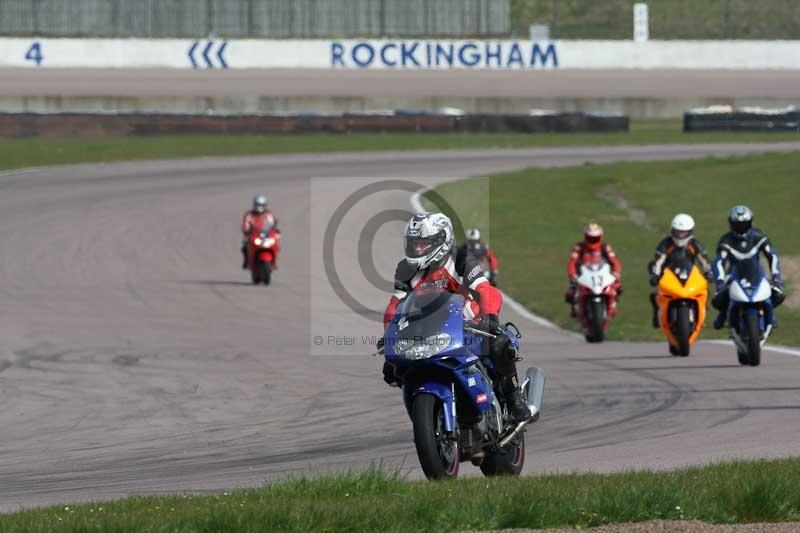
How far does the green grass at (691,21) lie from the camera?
60.4 m

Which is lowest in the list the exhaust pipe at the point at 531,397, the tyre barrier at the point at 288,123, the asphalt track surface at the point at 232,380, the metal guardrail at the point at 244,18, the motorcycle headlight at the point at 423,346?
the asphalt track surface at the point at 232,380

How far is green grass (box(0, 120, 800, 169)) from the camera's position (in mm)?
41844

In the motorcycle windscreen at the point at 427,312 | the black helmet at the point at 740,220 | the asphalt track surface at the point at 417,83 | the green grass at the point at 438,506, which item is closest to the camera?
the green grass at the point at 438,506

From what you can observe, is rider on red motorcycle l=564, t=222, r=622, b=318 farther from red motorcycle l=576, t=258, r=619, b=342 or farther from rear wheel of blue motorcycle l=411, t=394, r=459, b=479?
rear wheel of blue motorcycle l=411, t=394, r=459, b=479

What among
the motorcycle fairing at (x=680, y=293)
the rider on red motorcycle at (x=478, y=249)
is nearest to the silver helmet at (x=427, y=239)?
the motorcycle fairing at (x=680, y=293)

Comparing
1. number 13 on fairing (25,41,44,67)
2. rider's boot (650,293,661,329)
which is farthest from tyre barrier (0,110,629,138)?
rider's boot (650,293,661,329)

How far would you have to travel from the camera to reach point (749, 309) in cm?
1475

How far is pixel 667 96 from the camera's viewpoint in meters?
56.7

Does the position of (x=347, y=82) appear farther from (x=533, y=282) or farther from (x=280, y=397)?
(x=280, y=397)

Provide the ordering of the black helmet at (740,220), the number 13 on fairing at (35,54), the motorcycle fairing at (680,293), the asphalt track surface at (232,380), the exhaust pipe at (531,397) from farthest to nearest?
1. the number 13 on fairing at (35,54)
2. the motorcycle fairing at (680,293)
3. the black helmet at (740,220)
4. the asphalt track surface at (232,380)
5. the exhaust pipe at (531,397)

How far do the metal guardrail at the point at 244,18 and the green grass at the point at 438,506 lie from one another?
1990 inches

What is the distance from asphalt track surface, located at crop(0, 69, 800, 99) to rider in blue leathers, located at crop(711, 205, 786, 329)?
1533 inches

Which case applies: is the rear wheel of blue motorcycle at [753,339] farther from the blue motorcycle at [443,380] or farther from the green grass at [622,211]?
the blue motorcycle at [443,380]

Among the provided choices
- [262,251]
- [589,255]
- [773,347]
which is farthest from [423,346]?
[262,251]
